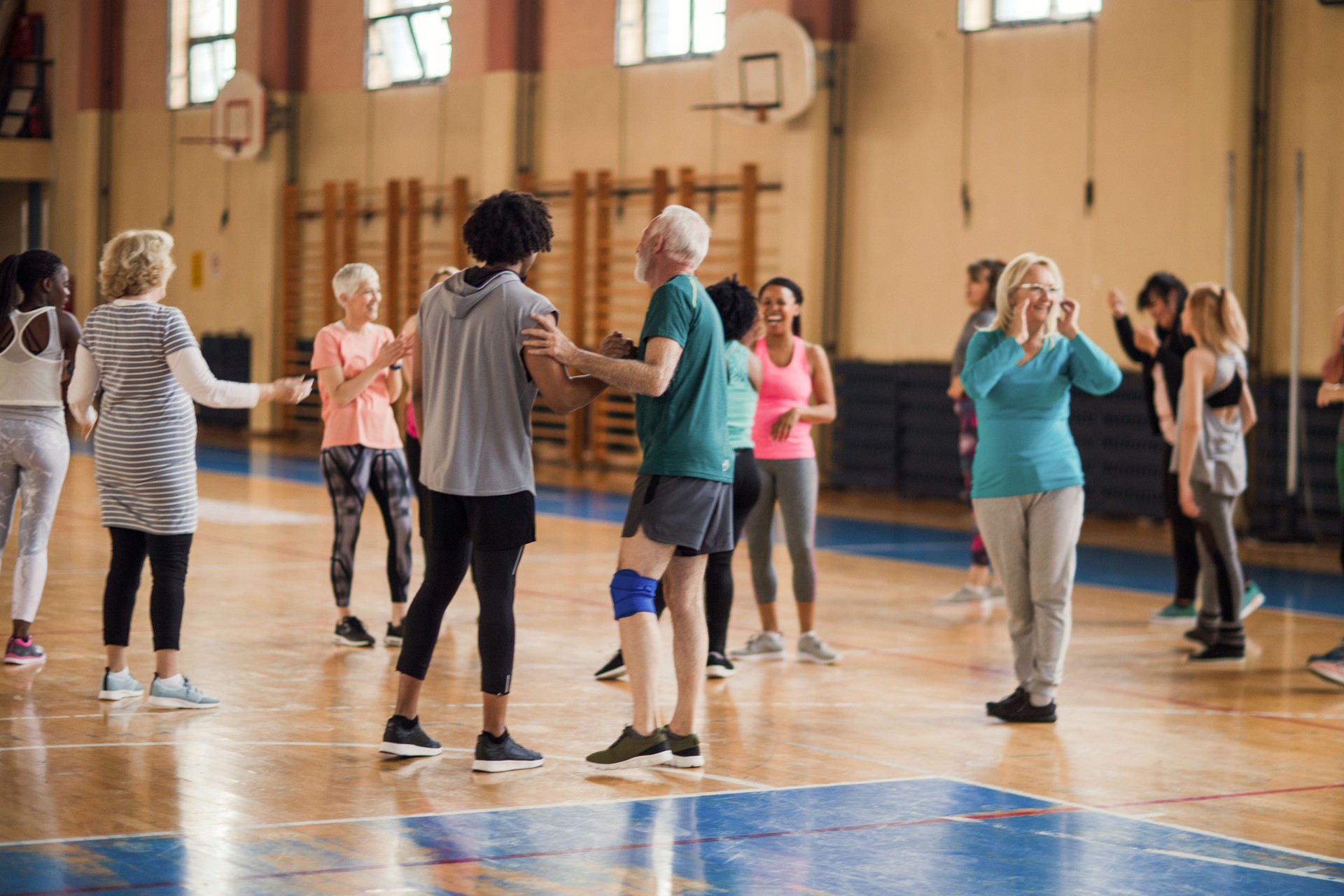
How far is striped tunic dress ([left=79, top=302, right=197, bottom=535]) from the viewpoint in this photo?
5.15 meters

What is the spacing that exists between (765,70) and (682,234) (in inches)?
362

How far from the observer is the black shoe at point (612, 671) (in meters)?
6.11

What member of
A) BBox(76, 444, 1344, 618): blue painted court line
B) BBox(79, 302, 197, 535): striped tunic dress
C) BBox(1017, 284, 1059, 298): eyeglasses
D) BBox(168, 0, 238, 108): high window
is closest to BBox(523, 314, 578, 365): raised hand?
BBox(79, 302, 197, 535): striped tunic dress

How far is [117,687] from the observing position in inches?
215

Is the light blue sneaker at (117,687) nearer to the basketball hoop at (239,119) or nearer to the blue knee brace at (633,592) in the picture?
the blue knee brace at (633,592)

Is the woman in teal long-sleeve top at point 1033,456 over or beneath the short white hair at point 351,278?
beneath

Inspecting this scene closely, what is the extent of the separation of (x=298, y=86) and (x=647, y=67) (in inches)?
214

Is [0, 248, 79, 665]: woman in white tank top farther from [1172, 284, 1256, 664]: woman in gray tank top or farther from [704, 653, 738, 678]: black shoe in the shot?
[1172, 284, 1256, 664]: woman in gray tank top

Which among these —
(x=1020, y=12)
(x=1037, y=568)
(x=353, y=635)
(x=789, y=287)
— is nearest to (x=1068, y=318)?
(x=1037, y=568)

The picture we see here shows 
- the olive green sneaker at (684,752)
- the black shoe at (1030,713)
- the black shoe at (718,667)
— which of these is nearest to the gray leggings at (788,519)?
the black shoe at (718,667)

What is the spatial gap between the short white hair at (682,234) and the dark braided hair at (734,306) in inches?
38.3

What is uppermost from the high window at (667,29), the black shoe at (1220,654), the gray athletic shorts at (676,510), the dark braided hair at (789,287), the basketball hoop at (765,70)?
the high window at (667,29)

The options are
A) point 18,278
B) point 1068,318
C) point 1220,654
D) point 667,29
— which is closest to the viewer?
point 1068,318

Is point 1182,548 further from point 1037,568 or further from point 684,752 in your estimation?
point 684,752
